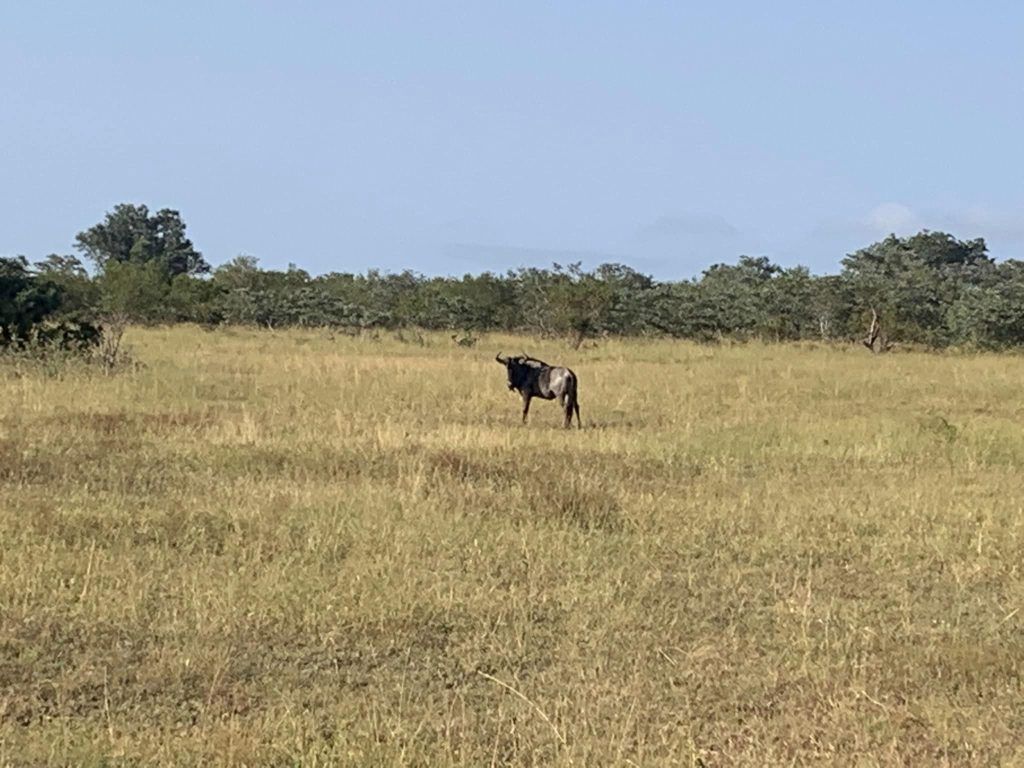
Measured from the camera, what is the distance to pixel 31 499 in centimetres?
806

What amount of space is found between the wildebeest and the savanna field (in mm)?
881

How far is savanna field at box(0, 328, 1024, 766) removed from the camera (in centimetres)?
434

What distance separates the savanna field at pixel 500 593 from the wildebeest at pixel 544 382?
2.89ft

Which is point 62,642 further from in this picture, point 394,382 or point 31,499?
point 394,382

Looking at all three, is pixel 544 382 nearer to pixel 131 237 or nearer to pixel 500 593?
pixel 500 593

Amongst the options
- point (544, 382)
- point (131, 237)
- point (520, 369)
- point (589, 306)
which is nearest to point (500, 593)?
point (544, 382)

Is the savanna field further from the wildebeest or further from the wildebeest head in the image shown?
the wildebeest head

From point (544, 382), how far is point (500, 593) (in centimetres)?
852

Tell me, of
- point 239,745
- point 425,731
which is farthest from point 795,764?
point 239,745

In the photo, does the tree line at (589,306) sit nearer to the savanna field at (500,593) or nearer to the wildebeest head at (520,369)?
the wildebeest head at (520,369)

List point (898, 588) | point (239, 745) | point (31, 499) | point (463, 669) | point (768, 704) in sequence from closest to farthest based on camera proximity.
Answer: point (239, 745) < point (768, 704) < point (463, 669) < point (898, 588) < point (31, 499)

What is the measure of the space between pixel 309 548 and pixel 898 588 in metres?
3.43

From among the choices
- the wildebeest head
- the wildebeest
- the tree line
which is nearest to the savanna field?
the wildebeest

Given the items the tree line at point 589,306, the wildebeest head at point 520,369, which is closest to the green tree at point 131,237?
the tree line at point 589,306
